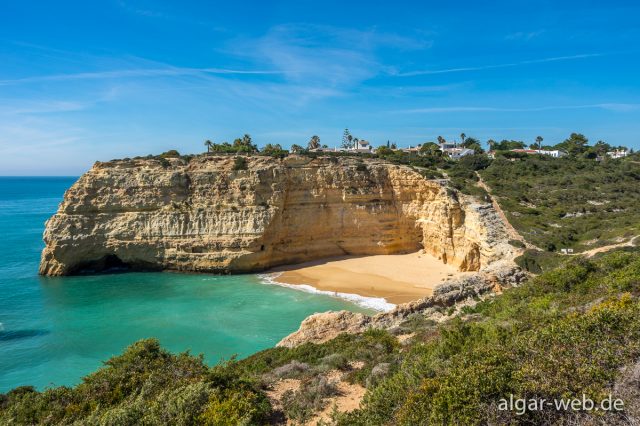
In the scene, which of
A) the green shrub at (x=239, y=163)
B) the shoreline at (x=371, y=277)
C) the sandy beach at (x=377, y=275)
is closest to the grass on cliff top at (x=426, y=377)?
the shoreline at (x=371, y=277)

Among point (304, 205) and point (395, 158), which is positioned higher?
point (395, 158)

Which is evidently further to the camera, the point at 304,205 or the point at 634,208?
the point at 304,205

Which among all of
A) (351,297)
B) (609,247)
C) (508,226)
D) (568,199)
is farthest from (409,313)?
(568,199)

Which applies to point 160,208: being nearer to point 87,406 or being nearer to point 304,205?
point 304,205

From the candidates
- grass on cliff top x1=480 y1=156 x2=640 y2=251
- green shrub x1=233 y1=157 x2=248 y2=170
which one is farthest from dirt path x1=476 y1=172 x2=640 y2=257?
green shrub x1=233 y1=157 x2=248 y2=170

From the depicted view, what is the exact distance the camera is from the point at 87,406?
25.1ft

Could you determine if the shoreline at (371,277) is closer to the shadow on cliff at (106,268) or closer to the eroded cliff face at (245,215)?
the eroded cliff face at (245,215)

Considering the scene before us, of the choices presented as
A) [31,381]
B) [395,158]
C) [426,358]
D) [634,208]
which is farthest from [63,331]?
[634,208]

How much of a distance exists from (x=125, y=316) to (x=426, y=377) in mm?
20446

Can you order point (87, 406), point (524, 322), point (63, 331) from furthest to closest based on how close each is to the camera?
point (63, 331), point (524, 322), point (87, 406)

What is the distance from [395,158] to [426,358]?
3129 cm

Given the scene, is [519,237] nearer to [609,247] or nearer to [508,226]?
[508,226]

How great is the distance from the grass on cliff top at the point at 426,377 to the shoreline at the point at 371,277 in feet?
39.6

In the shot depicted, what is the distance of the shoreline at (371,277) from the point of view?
2417 centimetres
